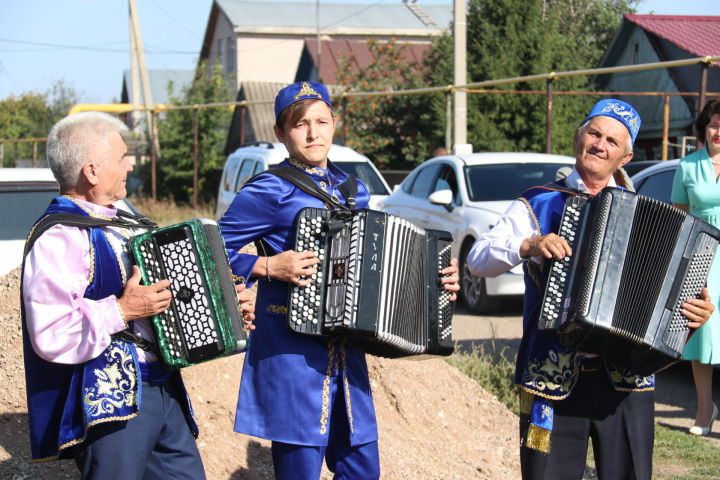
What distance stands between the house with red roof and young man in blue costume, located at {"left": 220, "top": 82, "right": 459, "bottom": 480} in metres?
21.7

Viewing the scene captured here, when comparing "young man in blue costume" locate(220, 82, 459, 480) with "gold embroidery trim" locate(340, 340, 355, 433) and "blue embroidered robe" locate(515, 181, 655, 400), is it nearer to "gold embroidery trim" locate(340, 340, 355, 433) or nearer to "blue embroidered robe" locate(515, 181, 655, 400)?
"gold embroidery trim" locate(340, 340, 355, 433)

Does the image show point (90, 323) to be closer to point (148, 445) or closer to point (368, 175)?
point (148, 445)

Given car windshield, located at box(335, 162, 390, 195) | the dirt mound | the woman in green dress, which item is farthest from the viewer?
car windshield, located at box(335, 162, 390, 195)

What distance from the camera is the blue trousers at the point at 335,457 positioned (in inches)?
A: 132

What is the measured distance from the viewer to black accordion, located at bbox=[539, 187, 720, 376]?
3201mm

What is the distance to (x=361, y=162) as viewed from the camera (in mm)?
13250

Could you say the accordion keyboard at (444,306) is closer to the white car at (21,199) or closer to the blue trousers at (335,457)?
the blue trousers at (335,457)

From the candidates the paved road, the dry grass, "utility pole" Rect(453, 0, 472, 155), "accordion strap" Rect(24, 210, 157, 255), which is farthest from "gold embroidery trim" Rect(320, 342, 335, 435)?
the dry grass

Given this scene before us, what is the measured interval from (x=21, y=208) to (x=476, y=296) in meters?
4.77

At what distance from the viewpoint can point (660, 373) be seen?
25.7 ft

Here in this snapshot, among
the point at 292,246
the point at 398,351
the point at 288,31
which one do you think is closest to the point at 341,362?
the point at 398,351

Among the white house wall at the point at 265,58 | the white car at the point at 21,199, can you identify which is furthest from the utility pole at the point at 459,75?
the white house wall at the point at 265,58

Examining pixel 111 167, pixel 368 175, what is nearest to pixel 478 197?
pixel 368 175

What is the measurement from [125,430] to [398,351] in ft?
3.29
